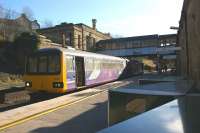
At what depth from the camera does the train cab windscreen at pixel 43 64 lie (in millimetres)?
18291

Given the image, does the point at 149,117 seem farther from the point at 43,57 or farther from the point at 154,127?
the point at 43,57

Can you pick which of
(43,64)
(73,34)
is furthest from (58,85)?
(73,34)

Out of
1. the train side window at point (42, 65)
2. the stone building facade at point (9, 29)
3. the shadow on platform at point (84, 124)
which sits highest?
the stone building facade at point (9, 29)

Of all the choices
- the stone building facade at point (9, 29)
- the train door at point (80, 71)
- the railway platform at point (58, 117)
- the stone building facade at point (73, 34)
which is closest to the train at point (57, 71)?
the train door at point (80, 71)

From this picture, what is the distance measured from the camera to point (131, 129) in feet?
7.10

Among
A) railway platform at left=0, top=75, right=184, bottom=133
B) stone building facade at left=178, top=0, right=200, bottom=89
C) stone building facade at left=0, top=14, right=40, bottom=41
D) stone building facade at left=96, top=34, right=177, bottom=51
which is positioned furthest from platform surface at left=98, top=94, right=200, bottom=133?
stone building facade at left=96, top=34, right=177, bottom=51

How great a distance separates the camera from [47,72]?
18.4 metres

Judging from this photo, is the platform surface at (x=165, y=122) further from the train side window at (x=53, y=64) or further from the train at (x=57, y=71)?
the train side window at (x=53, y=64)

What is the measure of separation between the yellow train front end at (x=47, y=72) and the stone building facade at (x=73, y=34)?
4636 centimetres

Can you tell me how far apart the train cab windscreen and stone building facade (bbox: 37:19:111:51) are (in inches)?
1816

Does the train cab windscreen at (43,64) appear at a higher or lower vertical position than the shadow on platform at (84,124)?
higher

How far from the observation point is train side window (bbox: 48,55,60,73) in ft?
59.7

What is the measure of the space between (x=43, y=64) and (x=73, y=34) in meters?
51.5

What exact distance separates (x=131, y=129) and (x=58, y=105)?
11.2 metres
